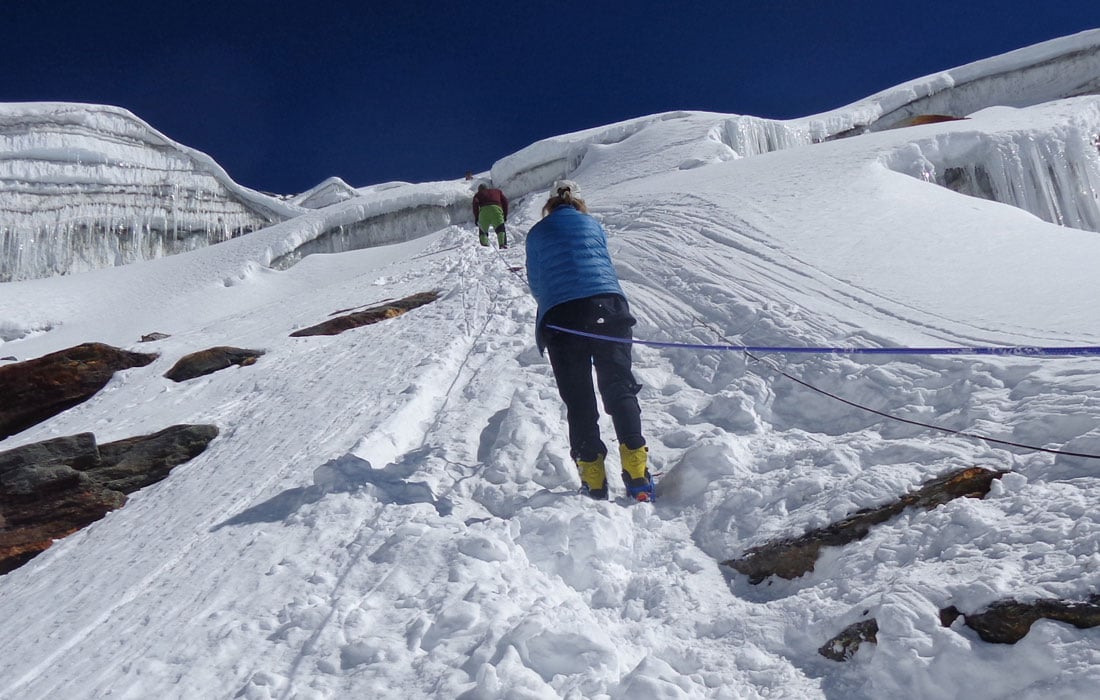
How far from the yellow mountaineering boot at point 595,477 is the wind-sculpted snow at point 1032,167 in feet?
29.4

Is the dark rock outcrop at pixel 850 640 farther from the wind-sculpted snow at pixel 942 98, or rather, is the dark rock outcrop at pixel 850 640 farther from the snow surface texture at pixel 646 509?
the wind-sculpted snow at pixel 942 98

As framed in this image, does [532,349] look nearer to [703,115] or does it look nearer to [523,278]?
[523,278]

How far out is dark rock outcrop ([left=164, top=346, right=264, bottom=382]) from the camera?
6770 millimetres

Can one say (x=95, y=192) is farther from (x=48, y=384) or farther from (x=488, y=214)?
(x=48, y=384)

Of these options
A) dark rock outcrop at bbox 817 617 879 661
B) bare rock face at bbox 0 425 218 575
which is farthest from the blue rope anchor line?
bare rock face at bbox 0 425 218 575

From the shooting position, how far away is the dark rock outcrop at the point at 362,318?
7691 millimetres

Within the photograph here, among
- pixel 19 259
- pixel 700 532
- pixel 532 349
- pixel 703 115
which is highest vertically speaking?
pixel 703 115

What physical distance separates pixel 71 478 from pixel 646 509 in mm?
3344

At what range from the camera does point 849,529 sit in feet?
8.49

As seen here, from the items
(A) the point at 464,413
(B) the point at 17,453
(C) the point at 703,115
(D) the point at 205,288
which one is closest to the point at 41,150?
(D) the point at 205,288

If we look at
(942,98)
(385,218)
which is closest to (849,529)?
(385,218)

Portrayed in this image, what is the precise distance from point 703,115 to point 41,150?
1691cm

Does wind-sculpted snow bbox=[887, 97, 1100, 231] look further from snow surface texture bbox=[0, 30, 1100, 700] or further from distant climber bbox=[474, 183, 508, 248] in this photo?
distant climber bbox=[474, 183, 508, 248]

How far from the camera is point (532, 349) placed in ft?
18.5
